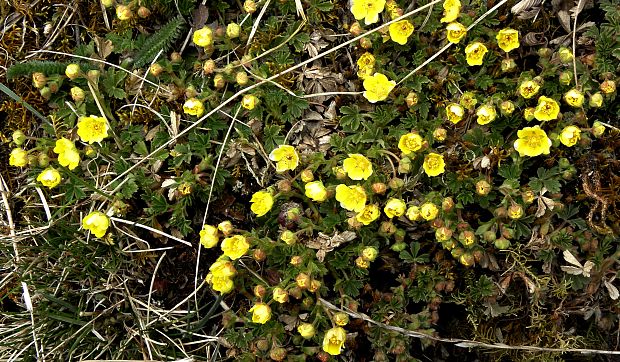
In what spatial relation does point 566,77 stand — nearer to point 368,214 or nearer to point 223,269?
point 368,214

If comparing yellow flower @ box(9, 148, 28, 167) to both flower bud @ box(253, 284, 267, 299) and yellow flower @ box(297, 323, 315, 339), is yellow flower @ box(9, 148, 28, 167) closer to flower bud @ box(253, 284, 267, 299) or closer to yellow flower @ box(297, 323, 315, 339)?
flower bud @ box(253, 284, 267, 299)

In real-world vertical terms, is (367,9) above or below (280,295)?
above

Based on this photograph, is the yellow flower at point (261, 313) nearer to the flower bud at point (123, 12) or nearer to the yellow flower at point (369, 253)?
the yellow flower at point (369, 253)

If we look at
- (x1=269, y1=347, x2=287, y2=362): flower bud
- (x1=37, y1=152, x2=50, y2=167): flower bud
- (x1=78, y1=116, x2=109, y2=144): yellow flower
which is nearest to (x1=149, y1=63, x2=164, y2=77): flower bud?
(x1=78, y1=116, x2=109, y2=144): yellow flower

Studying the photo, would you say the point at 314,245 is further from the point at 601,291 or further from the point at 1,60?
the point at 1,60

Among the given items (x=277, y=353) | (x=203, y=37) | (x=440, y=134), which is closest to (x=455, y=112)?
(x=440, y=134)
